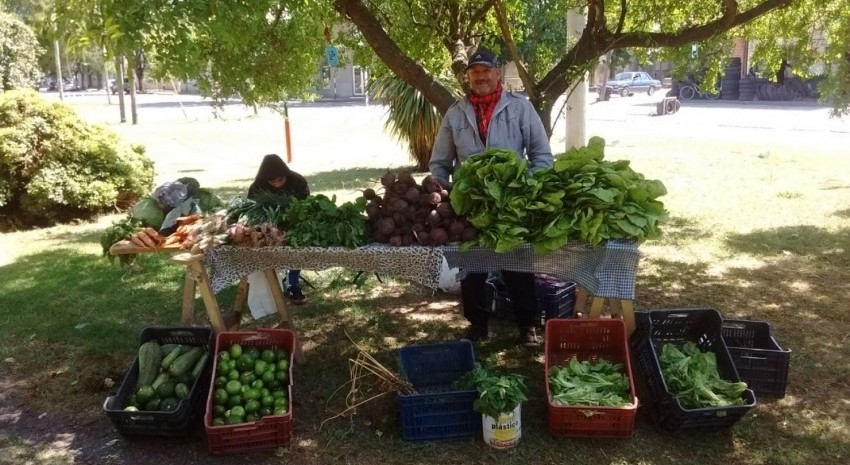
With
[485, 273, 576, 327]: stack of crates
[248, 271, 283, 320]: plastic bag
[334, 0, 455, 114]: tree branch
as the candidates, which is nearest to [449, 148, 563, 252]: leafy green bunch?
[485, 273, 576, 327]: stack of crates

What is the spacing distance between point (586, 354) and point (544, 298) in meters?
0.90

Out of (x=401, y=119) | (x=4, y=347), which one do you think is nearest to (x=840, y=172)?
(x=401, y=119)

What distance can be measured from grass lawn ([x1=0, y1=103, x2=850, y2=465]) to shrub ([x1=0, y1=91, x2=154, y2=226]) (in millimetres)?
420

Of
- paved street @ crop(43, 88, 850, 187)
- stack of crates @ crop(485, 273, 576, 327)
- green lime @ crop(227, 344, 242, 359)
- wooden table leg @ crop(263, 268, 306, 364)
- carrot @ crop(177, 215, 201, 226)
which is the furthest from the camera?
paved street @ crop(43, 88, 850, 187)

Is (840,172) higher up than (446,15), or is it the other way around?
(446,15)

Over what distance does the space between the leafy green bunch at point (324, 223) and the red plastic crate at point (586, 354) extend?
1235mm

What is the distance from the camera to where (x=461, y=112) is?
4332 mm

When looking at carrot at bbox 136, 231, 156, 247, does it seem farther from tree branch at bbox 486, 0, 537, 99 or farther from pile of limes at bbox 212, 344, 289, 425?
tree branch at bbox 486, 0, 537, 99

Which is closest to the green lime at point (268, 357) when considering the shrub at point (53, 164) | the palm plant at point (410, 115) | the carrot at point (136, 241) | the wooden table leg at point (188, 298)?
the wooden table leg at point (188, 298)

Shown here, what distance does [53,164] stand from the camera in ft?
→ 30.1

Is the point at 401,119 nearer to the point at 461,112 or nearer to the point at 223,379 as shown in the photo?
the point at 461,112

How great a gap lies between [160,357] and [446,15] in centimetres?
358

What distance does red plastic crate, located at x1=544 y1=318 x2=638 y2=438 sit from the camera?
3.47m

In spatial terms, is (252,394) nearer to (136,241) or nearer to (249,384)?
(249,384)
